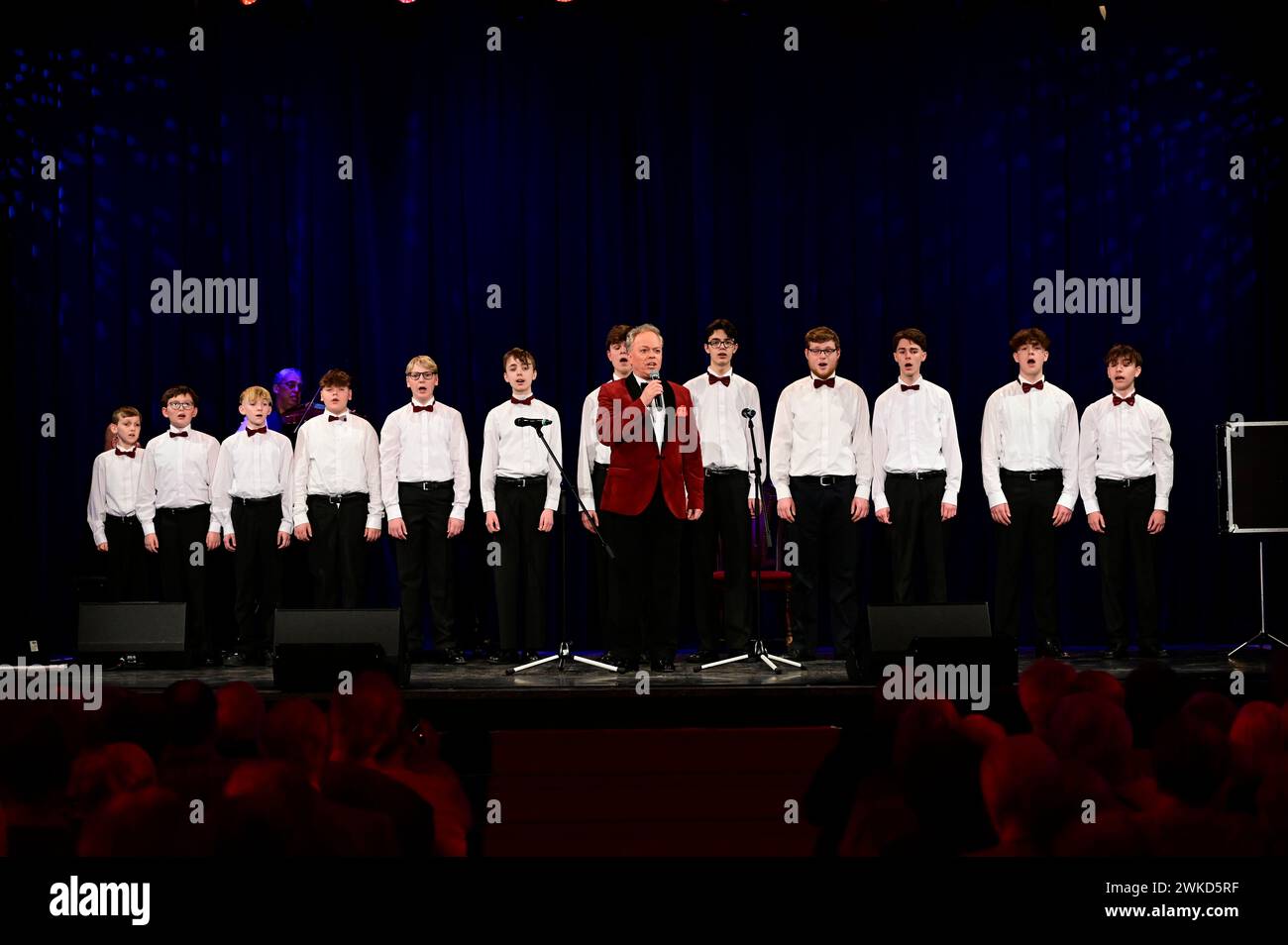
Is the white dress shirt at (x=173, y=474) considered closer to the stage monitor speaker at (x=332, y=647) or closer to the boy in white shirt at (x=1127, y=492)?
the stage monitor speaker at (x=332, y=647)

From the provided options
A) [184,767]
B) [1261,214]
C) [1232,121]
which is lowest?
[184,767]

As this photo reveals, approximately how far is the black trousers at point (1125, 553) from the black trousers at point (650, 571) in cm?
249

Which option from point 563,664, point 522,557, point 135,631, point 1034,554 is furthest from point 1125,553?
point 135,631

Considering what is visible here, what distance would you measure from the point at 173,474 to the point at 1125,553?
17.6 ft

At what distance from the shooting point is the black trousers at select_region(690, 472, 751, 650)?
6262mm

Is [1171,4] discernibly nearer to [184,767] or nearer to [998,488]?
[998,488]

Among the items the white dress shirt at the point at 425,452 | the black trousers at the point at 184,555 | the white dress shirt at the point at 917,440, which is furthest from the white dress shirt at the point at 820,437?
the black trousers at the point at 184,555

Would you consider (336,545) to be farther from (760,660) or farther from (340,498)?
(760,660)

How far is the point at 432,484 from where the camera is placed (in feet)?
21.9

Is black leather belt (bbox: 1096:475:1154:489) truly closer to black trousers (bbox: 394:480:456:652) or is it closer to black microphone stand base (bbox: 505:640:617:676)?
black microphone stand base (bbox: 505:640:617:676)

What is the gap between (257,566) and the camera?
6.73m

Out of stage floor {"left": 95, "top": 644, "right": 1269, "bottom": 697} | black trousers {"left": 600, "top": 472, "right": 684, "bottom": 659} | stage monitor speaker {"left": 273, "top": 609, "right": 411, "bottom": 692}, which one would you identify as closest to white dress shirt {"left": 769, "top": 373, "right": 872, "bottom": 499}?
black trousers {"left": 600, "top": 472, "right": 684, "bottom": 659}
